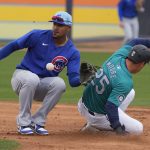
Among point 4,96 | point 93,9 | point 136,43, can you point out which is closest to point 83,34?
point 93,9

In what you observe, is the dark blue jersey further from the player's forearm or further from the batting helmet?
the batting helmet

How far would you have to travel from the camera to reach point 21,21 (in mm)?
23656

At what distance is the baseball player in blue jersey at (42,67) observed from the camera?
26.2ft

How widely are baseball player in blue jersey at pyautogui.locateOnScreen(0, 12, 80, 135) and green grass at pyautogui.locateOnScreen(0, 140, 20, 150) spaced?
61 cm

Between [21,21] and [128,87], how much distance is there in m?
16.2

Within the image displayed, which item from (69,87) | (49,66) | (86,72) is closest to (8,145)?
(49,66)

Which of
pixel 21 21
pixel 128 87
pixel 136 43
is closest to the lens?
pixel 128 87

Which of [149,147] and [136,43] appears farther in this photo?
Result: [136,43]

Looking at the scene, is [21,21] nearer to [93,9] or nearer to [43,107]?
[93,9]

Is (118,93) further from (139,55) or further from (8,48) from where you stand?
(8,48)

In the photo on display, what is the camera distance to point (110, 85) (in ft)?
25.7

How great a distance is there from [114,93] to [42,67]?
921 mm

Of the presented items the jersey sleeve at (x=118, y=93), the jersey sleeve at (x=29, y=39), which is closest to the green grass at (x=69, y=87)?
the jersey sleeve at (x=29, y=39)

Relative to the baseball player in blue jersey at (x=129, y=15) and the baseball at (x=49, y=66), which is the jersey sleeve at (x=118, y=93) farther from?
the baseball player in blue jersey at (x=129, y=15)
